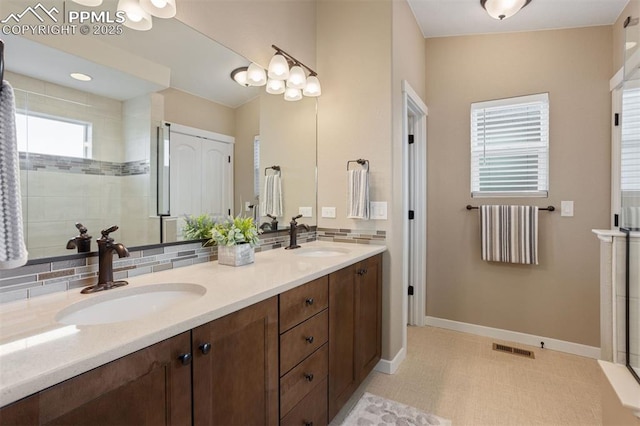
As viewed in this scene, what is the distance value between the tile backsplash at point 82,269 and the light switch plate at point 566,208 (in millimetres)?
2801

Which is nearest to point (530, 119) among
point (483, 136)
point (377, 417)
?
point (483, 136)

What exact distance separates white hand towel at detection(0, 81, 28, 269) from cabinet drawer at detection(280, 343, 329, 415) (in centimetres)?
99

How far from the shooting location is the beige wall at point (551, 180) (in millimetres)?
2525

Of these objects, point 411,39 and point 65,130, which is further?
point 411,39

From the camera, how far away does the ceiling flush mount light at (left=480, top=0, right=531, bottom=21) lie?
2.19 metres

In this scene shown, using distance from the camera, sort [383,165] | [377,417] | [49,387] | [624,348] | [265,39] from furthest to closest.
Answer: [383,165] < [265,39] < [377,417] < [624,348] < [49,387]

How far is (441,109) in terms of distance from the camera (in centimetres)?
306

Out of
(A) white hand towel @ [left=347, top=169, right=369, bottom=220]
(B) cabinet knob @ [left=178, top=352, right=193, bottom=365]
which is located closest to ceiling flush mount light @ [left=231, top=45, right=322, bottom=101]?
(A) white hand towel @ [left=347, top=169, right=369, bottom=220]

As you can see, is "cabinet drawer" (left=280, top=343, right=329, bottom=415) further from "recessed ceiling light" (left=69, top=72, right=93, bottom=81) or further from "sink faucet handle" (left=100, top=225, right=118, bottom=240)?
"recessed ceiling light" (left=69, top=72, right=93, bottom=81)

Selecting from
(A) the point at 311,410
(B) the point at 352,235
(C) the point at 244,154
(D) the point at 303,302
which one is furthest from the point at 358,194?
(A) the point at 311,410

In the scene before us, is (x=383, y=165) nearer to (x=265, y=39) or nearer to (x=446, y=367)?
(x=265, y=39)

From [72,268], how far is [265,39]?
5.96ft

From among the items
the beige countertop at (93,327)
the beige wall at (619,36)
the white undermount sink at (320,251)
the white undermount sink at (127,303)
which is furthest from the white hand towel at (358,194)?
the beige wall at (619,36)

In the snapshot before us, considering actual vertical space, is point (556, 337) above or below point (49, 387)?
below
